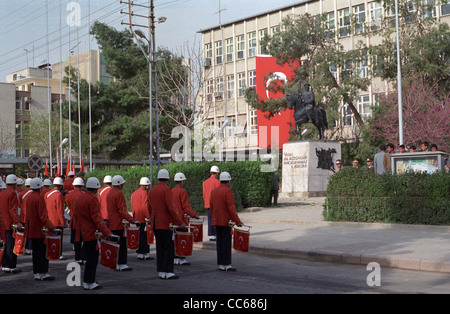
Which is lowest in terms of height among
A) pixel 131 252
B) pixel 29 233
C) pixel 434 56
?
pixel 131 252

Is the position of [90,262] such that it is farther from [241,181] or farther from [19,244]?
[241,181]

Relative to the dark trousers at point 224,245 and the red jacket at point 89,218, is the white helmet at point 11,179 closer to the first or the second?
the red jacket at point 89,218

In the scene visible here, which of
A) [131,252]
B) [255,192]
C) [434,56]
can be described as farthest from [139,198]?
[434,56]

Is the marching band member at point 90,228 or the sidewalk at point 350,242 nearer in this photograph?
the marching band member at point 90,228

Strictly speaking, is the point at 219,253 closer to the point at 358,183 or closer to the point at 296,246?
the point at 296,246

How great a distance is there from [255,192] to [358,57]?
1879 cm

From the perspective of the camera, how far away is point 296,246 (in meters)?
13.5

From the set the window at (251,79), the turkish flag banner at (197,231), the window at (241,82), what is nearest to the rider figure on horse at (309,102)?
the turkish flag banner at (197,231)

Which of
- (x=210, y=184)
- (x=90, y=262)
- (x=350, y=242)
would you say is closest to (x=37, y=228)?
(x=90, y=262)

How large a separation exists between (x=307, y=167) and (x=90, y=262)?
66.4 feet

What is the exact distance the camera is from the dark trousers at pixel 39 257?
1012 centimetres

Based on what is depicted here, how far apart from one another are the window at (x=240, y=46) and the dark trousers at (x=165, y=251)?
5406cm

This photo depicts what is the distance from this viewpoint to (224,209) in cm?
1092
